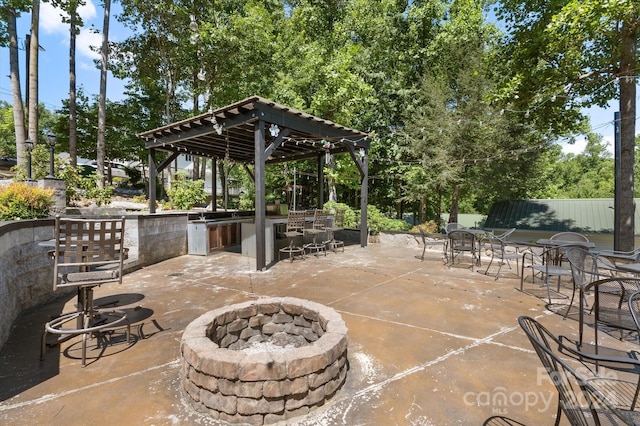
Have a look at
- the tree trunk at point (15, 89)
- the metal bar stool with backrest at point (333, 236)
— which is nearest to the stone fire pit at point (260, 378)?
the metal bar stool with backrest at point (333, 236)

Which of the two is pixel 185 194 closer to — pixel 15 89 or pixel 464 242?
pixel 15 89

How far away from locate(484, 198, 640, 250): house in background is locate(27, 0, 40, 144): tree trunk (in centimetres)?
2148

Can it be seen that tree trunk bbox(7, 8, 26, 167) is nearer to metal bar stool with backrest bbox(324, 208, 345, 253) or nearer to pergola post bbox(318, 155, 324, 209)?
pergola post bbox(318, 155, 324, 209)

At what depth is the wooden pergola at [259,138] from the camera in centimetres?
570

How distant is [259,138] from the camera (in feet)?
18.6

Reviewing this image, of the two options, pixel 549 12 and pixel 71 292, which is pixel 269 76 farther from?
pixel 71 292

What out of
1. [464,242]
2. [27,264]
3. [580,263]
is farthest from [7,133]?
[580,263]

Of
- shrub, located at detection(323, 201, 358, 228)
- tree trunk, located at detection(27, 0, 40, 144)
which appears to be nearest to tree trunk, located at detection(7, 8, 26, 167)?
tree trunk, located at detection(27, 0, 40, 144)

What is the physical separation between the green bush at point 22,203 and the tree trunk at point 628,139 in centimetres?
1142

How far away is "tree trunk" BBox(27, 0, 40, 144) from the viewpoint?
9.82 metres

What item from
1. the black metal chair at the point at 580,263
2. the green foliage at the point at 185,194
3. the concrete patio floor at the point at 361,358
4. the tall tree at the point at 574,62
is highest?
the tall tree at the point at 574,62

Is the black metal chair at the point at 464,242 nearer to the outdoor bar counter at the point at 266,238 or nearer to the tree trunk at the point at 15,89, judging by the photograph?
the outdoor bar counter at the point at 266,238

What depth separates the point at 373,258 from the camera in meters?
6.92

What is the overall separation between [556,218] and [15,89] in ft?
82.8
